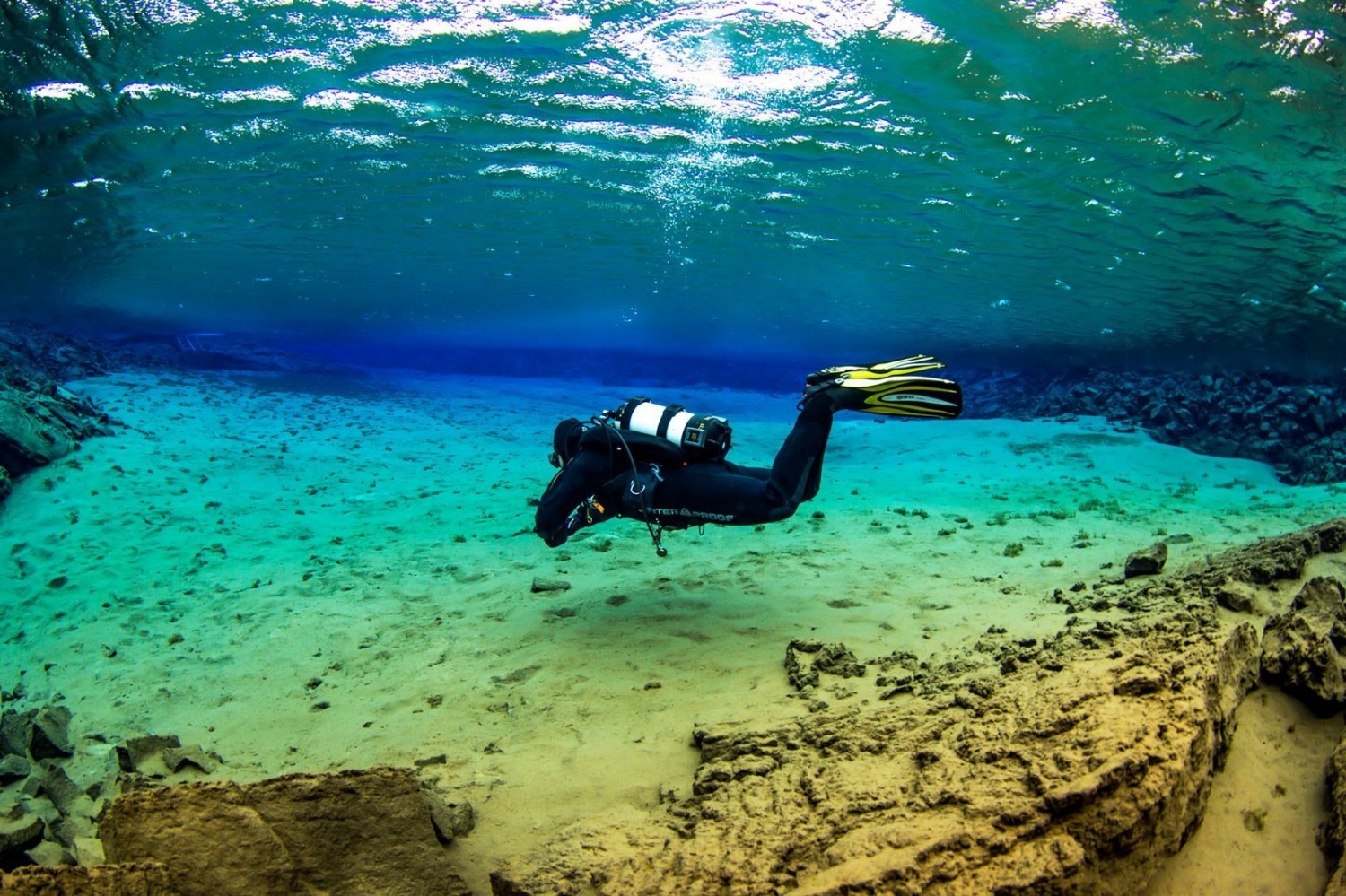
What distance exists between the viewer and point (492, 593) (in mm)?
6527

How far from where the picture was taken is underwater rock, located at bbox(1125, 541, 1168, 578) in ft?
16.3

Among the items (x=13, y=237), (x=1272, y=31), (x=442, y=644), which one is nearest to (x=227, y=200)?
(x=13, y=237)

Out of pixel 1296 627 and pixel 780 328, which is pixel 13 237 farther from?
pixel 780 328

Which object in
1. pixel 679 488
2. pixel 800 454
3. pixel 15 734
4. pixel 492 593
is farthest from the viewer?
pixel 492 593

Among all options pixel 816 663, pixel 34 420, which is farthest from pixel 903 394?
pixel 34 420

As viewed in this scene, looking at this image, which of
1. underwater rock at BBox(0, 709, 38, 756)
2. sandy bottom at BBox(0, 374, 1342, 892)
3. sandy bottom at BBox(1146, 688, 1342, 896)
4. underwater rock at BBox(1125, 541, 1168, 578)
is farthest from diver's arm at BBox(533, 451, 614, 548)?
underwater rock at BBox(1125, 541, 1168, 578)

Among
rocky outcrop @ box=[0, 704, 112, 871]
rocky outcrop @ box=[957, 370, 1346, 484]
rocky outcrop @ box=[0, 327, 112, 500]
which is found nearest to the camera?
rocky outcrop @ box=[0, 704, 112, 871]

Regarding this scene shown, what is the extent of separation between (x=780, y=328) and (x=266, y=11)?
41.3m

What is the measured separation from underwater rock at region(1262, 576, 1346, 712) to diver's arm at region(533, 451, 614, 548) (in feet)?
12.4

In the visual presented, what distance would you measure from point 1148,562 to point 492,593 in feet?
18.1

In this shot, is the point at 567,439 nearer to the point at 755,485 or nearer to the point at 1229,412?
the point at 755,485

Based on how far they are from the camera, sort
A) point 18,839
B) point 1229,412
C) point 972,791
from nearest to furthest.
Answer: point 972,791, point 18,839, point 1229,412

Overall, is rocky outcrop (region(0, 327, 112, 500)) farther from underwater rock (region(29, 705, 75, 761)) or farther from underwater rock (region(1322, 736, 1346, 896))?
underwater rock (region(1322, 736, 1346, 896))

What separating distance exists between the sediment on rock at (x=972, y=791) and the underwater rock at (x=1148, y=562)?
222 centimetres
